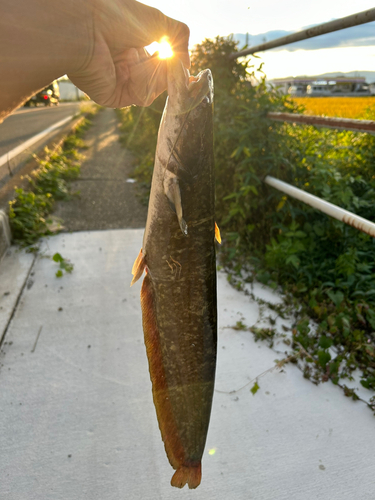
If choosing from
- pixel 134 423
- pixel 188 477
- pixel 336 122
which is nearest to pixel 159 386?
pixel 188 477

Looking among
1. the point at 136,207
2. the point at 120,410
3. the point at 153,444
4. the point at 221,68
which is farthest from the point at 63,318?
the point at 221,68

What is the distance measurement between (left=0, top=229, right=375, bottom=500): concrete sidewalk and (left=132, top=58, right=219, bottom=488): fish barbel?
0.54 meters

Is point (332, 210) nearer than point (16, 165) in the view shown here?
Yes

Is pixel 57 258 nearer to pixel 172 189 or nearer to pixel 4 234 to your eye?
pixel 4 234

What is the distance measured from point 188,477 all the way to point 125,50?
1892 millimetres

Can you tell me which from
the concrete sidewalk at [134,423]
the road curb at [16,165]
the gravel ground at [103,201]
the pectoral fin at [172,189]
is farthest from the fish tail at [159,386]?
the gravel ground at [103,201]

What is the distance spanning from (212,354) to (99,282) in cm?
238

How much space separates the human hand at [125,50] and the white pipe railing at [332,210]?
6.07 ft

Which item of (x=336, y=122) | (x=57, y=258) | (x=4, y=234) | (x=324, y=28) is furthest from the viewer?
(x=4, y=234)

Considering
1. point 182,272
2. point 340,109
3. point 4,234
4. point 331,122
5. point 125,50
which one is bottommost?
point 340,109

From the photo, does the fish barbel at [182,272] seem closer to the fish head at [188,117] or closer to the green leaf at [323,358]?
the fish head at [188,117]

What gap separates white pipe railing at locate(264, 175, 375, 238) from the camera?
2.67m

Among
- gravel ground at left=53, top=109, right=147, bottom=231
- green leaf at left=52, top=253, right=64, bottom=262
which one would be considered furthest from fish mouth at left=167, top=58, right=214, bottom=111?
gravel ground at left=53, top=109, right=147, bottom=231

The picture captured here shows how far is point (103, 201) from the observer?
6.19 metres
